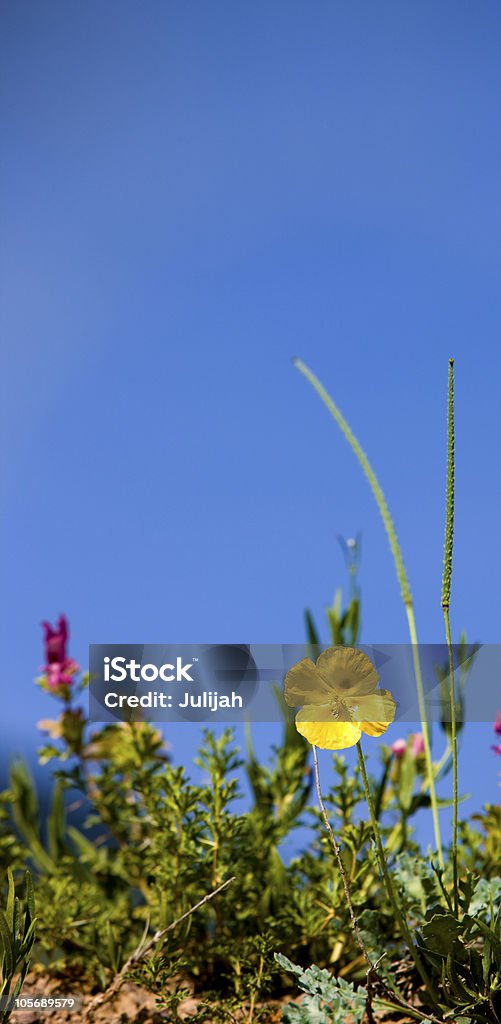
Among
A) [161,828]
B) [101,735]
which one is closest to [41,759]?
[101,735]

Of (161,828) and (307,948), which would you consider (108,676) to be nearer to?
(161,828)

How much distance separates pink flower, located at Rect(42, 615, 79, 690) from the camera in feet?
5.93

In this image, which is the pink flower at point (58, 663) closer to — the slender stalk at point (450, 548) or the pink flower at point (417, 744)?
the pink flower at point (417, 744)

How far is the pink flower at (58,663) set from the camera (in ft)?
5.93

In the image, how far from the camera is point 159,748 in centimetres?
159

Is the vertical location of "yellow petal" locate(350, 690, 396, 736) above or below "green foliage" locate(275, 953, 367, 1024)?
above

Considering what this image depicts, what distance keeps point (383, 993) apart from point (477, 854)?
536 mm

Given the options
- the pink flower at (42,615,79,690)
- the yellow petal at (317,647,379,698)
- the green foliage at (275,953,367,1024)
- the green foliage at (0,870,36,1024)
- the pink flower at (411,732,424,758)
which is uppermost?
the pink flower at (42,615,79,690)

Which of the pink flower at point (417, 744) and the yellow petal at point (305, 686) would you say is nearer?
the yellow petal at point (305, 686)

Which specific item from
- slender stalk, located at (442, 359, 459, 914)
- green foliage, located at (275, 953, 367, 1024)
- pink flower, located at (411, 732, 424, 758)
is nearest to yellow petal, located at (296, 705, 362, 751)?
slender stalk, located at (442, 359, 459, 914)

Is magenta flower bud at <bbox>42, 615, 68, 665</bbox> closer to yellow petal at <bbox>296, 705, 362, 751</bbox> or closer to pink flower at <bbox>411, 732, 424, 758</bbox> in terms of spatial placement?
pink flower at <bbox>411, 732, 424, 758</bbox>

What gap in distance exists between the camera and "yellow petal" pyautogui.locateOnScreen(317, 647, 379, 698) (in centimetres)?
88

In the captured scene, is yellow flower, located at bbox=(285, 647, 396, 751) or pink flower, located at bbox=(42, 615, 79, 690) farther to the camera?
pink flower, located at bbox=(42, 615, 79, 690)

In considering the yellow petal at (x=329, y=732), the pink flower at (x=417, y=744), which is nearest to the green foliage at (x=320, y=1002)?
the yellow petal at (x=329, y=732)
